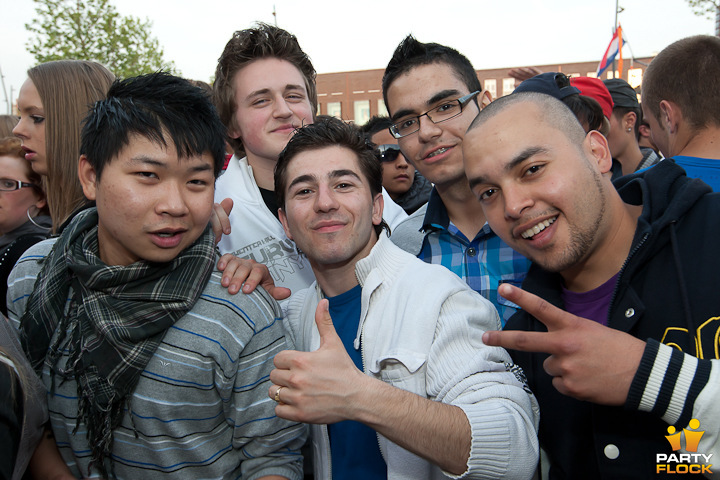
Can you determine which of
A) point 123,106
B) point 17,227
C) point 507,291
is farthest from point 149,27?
point 507,291

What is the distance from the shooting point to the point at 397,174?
5703 millimetres

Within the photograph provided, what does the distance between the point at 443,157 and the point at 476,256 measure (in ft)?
2.00

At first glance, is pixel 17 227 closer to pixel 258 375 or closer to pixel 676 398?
pixel 258 375

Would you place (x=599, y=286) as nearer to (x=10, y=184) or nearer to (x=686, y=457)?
(x=686, y=457)

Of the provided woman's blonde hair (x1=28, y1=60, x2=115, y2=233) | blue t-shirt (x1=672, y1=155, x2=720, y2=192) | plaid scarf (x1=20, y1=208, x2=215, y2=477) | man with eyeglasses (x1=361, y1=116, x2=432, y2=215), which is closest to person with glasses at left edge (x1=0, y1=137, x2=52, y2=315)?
woman's blonde hair (x1=28, y1=60, x2=115, y2=233)

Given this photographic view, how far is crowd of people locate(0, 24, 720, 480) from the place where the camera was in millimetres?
1532

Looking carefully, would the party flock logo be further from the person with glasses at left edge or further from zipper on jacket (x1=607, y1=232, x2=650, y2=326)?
the person with glasses at left edge

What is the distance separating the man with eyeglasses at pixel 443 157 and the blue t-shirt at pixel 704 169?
3.64 ft

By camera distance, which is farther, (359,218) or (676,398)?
(359,218)

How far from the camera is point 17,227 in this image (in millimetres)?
3016

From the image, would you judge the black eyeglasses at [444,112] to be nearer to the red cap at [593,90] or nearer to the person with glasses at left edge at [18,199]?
the red cap at [593,90]

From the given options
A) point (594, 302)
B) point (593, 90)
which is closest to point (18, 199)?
point (594, 302)

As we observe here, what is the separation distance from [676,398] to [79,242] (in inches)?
84.2

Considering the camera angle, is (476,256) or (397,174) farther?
(397,174)
